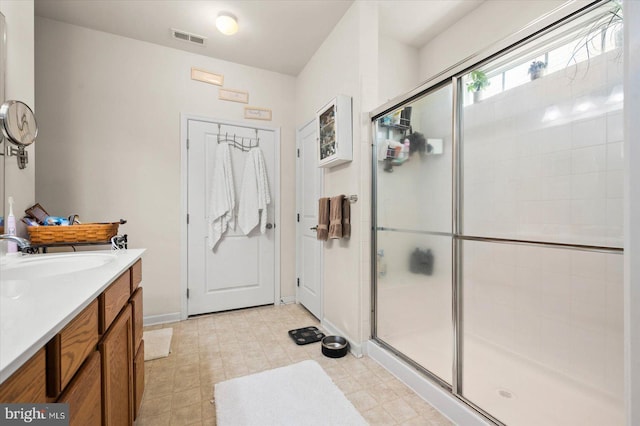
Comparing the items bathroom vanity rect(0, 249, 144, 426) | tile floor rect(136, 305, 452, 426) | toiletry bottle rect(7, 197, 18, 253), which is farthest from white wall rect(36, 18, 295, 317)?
bathroom vanity rect(0, 249, 144, 426)

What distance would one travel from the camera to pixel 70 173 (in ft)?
8.15

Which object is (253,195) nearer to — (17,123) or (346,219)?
(346,219)

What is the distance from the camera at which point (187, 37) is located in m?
2.65

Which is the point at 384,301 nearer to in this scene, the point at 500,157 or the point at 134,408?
the point at 500,157

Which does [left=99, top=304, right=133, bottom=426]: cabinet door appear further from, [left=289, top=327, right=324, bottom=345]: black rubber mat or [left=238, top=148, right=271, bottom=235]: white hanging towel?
[left=238, top=148, right=271, bottom=235]: white hanging towel

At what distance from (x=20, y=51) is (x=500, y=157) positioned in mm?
2994

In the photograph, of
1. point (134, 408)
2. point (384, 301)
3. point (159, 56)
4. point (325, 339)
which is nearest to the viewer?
point (134, 408)

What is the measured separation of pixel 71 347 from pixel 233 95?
2897 millimetres

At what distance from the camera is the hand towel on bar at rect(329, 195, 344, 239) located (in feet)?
7.47

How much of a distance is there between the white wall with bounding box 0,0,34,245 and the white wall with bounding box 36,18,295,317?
0.69 meters

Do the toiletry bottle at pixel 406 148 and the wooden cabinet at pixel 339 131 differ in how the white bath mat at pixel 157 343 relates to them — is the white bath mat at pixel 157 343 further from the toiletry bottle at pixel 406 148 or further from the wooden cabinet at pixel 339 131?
the toiletry bottle at pixel 406 148

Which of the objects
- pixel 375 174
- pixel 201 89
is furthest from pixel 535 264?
pixel 201 89

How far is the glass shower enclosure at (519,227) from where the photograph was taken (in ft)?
4.50

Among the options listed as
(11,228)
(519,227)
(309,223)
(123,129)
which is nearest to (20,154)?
(11,228)
